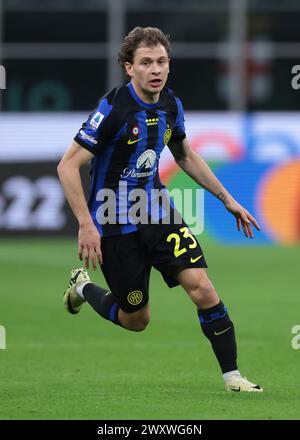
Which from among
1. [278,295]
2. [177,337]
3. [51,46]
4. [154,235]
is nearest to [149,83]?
[154,235]

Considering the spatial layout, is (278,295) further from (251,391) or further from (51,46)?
(51,46)

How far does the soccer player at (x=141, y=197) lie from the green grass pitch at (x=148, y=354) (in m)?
0.57

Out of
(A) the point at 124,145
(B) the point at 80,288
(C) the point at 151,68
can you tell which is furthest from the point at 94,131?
(B) the point at 80,288

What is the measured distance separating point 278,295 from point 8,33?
14.9 metres

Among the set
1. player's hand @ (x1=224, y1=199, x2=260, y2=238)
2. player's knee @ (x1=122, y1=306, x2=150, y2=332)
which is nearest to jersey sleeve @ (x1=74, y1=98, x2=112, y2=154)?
player's hand @ (x1=224, y1=199, x2=260, y2=238)

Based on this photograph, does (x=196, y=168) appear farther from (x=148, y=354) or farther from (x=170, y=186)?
(x=170, y=186)

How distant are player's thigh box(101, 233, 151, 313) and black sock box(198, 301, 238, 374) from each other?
20.4 inches

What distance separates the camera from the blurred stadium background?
8406mm

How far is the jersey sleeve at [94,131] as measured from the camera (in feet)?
26.2

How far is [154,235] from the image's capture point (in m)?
8.26

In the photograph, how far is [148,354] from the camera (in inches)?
409

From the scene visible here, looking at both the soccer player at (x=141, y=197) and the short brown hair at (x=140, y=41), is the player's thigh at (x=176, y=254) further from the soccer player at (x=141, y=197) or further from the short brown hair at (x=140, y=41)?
the short brown hair at (x=140, y=41)

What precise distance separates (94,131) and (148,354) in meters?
2.99

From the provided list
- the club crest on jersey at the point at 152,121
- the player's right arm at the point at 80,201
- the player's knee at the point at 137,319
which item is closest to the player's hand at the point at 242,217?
the club crest on jersey at the point at 152,121
